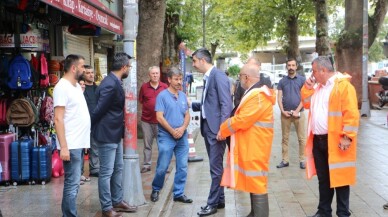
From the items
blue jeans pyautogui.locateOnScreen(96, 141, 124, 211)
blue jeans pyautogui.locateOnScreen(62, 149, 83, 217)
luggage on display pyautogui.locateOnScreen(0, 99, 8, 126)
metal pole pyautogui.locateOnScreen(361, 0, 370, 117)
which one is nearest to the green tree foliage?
metal pole pyautogui.locateOnScreen(361, 0, 370, 117)

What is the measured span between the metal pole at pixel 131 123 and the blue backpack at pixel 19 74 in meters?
2.31

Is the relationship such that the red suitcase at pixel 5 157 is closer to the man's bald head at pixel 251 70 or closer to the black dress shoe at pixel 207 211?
the black dress shoe at pixel 207 211

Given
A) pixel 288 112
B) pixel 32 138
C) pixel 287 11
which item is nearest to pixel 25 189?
pixel 32 138

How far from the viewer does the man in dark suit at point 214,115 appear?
22.1 feet

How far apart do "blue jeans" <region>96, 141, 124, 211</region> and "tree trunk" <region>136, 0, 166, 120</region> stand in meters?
7.73

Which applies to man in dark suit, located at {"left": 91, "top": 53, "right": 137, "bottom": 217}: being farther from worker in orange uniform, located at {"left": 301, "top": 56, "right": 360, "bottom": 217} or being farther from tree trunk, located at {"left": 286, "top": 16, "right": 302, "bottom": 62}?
tree trunk, located at {"left": 286, "top": 16, "right": 302, "bottom": 62}

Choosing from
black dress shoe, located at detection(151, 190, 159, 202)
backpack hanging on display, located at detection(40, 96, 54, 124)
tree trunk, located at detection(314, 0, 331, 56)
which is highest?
tree trunk, located at detection(314, 0, 331, 56)

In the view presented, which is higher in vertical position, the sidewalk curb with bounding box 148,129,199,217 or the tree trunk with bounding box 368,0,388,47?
the tree trunk with bounding box 368,0,388,47

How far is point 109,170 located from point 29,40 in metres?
3.74

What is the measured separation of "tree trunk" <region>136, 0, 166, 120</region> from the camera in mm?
14352

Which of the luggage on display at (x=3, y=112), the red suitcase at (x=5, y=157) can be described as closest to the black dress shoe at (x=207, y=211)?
the red suitcase at (x=5, y=157)

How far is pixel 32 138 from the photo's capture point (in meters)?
9.07

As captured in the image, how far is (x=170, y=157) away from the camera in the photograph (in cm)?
742

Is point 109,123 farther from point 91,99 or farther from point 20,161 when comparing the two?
point 20,161
